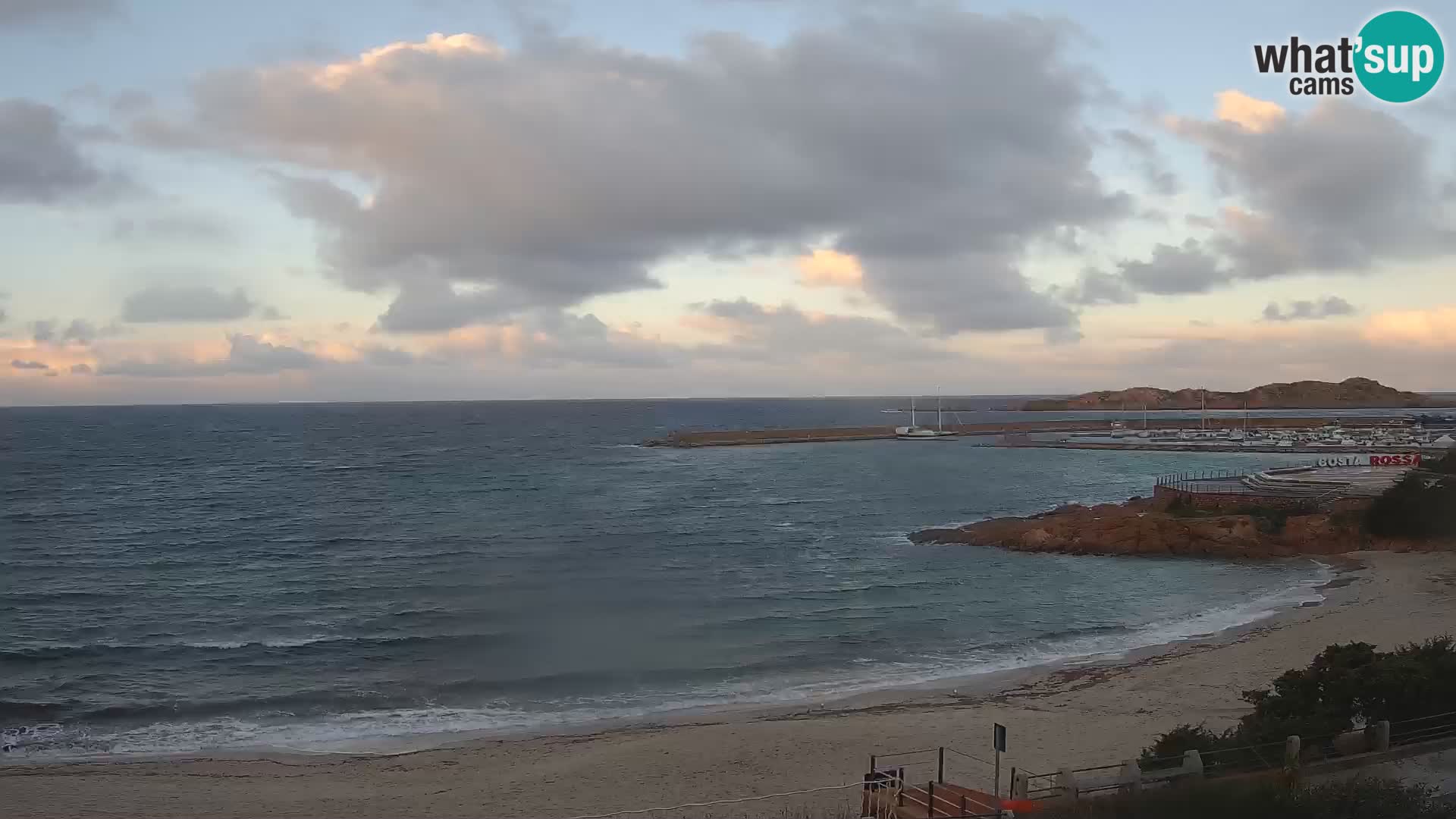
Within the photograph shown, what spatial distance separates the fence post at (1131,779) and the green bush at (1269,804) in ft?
0.53

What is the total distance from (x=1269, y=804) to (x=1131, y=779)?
5.61 ft

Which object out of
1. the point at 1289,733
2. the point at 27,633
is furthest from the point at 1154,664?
the point at 27,633

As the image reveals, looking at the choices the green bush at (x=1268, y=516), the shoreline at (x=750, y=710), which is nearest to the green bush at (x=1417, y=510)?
the green bush at (x=1268, y=516)

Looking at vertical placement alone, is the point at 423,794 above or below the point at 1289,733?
below

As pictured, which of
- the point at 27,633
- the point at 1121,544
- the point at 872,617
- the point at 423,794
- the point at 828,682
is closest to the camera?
the point at 423,794

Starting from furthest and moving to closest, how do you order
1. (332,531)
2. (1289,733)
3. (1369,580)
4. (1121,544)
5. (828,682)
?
(332,531), (1121,544), (1369,580), (828,682), (1289,733)

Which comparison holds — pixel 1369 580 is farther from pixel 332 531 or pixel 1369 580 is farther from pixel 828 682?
pixel 332 531

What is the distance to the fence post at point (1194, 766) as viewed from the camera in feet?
44.8

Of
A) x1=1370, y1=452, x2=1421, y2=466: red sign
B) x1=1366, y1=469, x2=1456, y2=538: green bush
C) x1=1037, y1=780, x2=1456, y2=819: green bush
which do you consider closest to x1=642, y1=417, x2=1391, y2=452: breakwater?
x1=1370, y1=452, x2=1421, y2=466: red sign

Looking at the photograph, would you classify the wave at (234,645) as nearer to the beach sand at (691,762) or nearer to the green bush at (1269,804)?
the beach sand at (691,762)

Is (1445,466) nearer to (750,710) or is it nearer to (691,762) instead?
(750,710)

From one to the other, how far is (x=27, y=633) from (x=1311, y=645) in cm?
4146

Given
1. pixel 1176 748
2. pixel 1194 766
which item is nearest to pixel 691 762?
pixel 1176 748

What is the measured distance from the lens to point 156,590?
1645 inches
